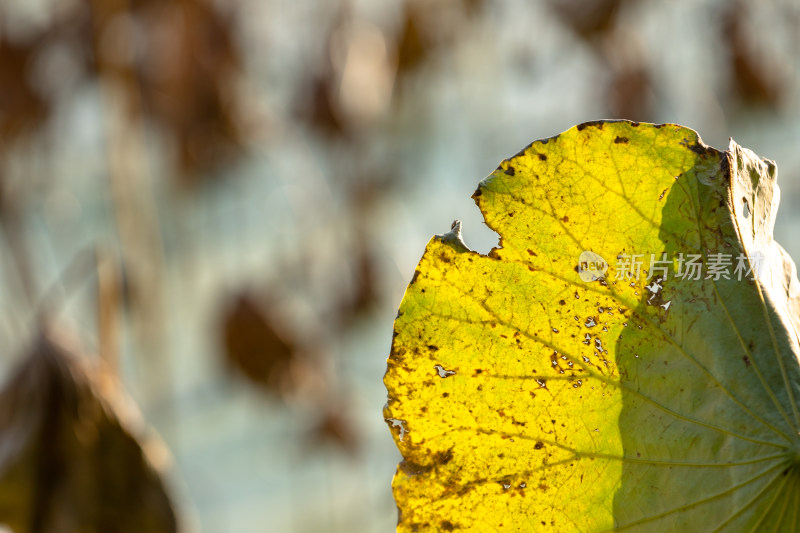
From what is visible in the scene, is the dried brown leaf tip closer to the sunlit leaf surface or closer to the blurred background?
the sunlit leaf surface

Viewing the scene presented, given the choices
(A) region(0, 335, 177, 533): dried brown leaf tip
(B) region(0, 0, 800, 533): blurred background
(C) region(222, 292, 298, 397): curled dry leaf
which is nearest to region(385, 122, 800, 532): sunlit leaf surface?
(A) region(0, 335, 177, 533): dried brown leaf tip

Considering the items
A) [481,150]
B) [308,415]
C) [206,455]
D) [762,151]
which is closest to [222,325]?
[308,415]

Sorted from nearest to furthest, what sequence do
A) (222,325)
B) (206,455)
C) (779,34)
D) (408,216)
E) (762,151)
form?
(222,325) < (779,34) < (762,151) < (206,455) < (408,216)

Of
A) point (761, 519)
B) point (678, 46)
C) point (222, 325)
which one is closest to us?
point (761, 519)

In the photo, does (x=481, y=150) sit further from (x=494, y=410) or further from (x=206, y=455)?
(x=494, y=410)

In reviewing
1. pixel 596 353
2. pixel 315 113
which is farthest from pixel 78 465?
pixel 315 113

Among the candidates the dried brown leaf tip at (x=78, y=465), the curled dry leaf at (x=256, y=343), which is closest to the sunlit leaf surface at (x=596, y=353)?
the dried brown leaf tip at (x=78, y=465)
